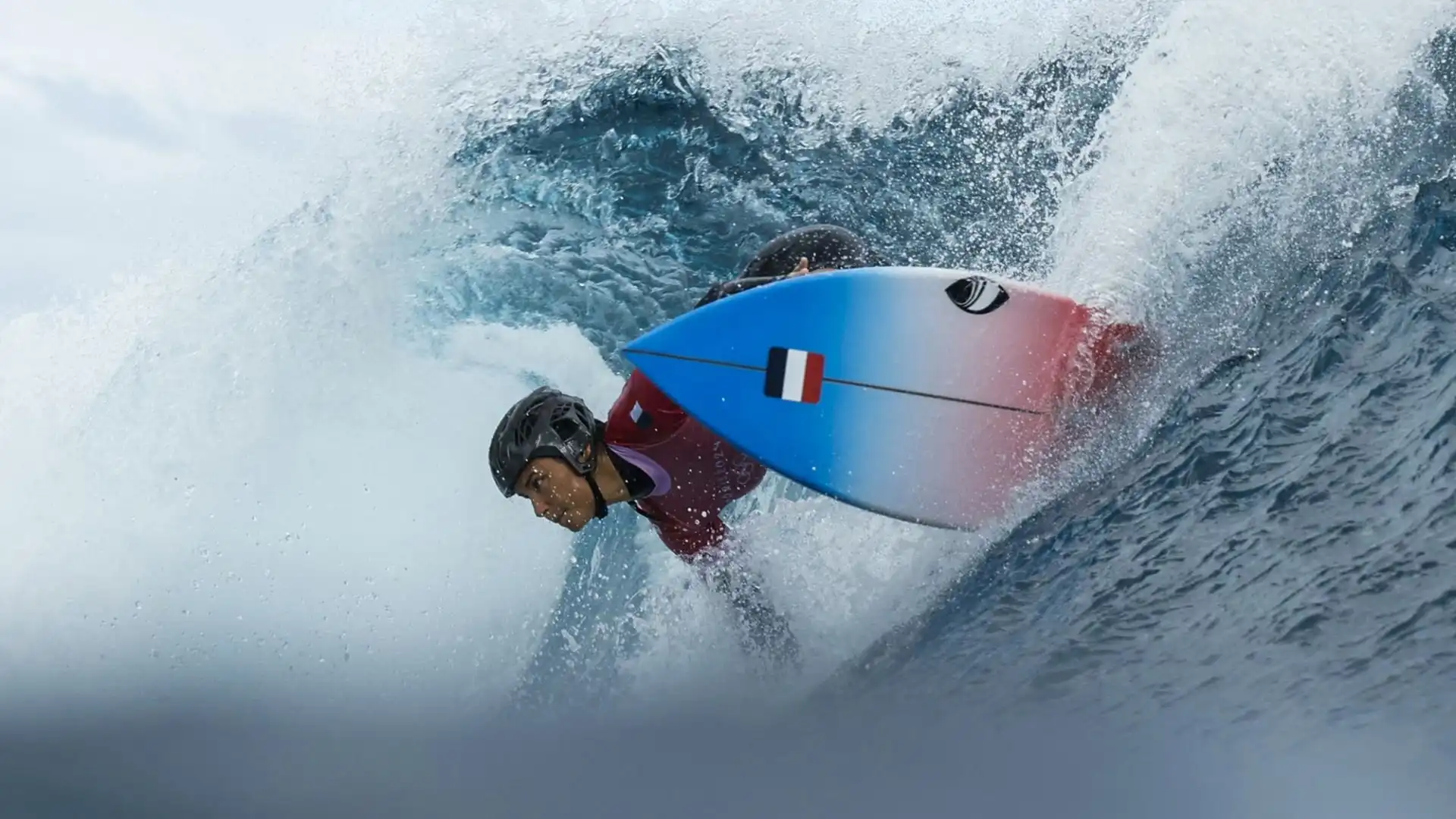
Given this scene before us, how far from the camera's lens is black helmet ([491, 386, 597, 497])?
3.53m

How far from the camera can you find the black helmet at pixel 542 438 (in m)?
3.53

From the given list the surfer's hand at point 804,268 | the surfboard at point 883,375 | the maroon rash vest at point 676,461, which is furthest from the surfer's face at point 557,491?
the surfer's hand at point 804,268

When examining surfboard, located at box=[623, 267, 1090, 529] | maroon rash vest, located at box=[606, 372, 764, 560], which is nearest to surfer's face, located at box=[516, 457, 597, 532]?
maroon rash vest, located at box=[606, 372, 764, 560]

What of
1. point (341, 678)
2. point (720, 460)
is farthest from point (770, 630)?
point (341, 678)

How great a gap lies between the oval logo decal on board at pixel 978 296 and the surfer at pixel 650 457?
485 mm

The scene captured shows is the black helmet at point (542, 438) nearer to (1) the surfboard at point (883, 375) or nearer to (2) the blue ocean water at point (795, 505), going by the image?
(1) the surfboard at point (883, 375)

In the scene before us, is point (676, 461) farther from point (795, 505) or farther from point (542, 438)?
point (795, 505)

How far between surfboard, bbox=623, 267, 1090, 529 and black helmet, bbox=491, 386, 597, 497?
27cm

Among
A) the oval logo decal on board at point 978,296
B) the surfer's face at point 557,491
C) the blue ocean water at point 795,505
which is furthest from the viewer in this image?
the surfer's face at point 557,491

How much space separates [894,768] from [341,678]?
310 cm

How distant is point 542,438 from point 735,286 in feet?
2.47

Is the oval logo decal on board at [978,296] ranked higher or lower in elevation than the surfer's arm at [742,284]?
lower

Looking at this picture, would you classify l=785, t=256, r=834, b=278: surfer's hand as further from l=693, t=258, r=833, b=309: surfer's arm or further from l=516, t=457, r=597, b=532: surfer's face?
l=516, t=457, r=597, b=532: surfer's face

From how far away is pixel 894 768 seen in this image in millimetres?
2734
